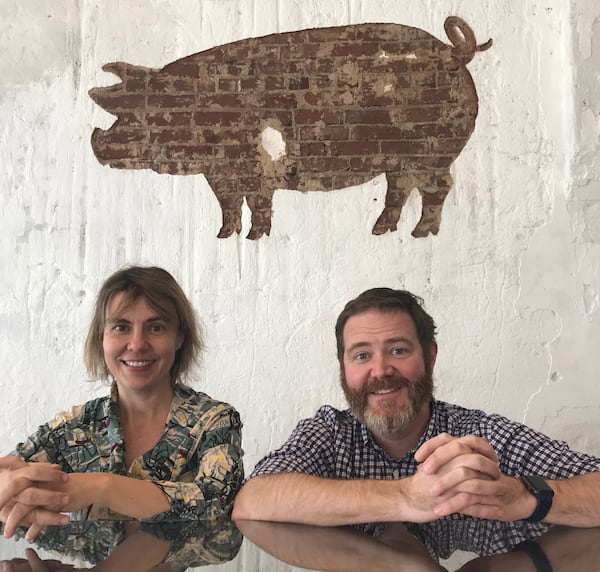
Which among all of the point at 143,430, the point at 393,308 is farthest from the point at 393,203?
the point at 143,430

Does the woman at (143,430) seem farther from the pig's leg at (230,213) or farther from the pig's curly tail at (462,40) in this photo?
the pig's curly tail at (462,40)

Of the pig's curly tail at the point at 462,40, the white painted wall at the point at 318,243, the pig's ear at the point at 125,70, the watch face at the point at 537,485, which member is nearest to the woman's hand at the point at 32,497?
the watch face at the point at 537,485

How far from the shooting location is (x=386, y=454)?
2.01 meters

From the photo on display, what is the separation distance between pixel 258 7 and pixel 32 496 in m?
2.45

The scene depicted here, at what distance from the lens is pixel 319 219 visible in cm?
317

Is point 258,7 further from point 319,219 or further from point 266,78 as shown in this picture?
point 319,219

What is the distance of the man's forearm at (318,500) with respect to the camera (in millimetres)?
1543

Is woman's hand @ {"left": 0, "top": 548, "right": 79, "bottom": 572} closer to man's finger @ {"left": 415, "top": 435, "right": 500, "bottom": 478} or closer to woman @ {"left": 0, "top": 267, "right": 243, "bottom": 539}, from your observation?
woman @ {"left": 0, "top": 267, "right": 243, "bottom": 539}

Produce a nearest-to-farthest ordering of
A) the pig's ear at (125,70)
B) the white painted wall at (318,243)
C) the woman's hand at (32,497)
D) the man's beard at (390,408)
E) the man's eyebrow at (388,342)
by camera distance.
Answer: the woman's hand at (32,497) < the man's beard at (390,408) < the man's eyebrow at (388,342) < the white painted wall at (318,243) < the pig's ear at (125,70)

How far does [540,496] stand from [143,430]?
1039mm

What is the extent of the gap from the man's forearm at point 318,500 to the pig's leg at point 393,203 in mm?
1608

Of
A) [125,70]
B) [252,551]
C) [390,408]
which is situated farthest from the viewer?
[125,70]

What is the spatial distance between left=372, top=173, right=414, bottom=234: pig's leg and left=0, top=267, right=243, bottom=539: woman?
1.18 m

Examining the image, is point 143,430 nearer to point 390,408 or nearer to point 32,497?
point 32,497
